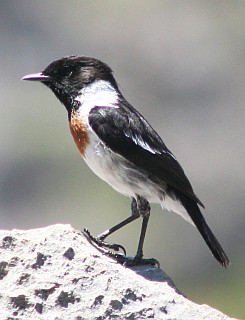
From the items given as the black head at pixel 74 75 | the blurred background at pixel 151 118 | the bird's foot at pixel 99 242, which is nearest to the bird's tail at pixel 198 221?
the bird's foot at pixel 99 242

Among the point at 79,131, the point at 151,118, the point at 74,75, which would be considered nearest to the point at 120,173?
the point at 79,131

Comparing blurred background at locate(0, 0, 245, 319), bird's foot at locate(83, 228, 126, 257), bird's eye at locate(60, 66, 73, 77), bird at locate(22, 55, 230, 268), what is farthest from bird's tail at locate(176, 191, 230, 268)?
blurred background at locate(0, 0, 245, 319)

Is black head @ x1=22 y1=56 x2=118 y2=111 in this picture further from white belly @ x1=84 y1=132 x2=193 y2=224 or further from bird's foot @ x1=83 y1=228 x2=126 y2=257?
bird's foot @ x1=83 y1=228 x2=126 y2=257

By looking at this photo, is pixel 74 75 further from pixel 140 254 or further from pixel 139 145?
pixel 140 254

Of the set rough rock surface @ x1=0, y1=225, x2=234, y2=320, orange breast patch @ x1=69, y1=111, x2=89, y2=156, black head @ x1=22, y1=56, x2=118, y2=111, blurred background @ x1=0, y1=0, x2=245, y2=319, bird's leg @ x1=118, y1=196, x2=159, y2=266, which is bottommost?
rough rock surface @ x1=0, y1=225, x2=234, y2=320

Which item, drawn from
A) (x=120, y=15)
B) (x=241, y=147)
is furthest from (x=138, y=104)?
(x=120, y=15)

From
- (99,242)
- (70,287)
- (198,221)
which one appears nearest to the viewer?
(70,287)

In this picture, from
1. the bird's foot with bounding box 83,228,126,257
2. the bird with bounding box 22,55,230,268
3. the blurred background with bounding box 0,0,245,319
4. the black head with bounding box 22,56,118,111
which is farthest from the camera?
the blurred background with bounding box 0,0,245,319
